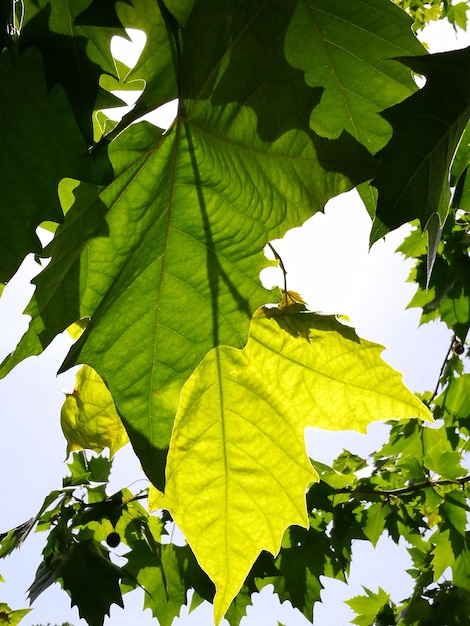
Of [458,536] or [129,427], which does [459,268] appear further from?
[129,427]

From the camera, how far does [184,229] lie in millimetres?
788

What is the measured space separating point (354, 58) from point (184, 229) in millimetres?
316

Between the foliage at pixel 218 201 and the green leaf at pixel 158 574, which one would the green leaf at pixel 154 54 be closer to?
the foliage at pixel 218 201

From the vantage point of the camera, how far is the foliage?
26.0 inches

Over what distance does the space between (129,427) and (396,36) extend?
0.61m

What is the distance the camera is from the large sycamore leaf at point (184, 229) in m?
0.67

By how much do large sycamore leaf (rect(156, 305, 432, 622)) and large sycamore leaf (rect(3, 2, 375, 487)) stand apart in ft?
0.68

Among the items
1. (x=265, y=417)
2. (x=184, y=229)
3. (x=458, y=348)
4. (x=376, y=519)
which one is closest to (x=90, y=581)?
(x=376, y=519)

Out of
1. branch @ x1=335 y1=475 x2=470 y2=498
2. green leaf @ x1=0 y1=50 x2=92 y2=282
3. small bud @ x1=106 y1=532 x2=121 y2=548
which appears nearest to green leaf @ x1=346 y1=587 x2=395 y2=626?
branch @ x1=335 y1=475 x2=470 y2=498

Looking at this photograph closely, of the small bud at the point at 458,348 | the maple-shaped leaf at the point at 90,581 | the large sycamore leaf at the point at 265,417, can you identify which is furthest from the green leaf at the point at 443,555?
the large sycamore leaf at the point at 265,417

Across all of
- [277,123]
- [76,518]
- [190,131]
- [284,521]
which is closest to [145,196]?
[190,131]

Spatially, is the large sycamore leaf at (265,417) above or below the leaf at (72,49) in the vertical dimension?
below

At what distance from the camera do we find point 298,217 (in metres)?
0.71

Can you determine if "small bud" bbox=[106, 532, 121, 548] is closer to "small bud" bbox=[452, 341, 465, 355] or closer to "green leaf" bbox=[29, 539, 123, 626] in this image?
"green leaf" bbox=[29, 539, 123, 626]
